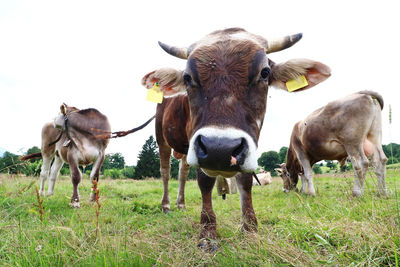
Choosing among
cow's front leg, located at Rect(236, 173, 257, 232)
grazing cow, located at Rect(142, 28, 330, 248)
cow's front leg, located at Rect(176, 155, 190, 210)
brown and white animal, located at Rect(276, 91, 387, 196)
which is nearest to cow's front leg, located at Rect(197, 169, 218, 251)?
grazing cow, located at Rect(142, 28, 330, 248)

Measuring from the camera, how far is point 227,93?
213cm

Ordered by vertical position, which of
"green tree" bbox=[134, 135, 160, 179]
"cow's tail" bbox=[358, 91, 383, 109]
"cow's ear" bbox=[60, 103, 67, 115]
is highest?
"cow's tail" bbox=[358, 91, 383, 109]

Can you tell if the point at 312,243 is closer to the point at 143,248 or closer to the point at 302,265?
the point at 302,265

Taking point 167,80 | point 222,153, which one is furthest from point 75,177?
point 222,153

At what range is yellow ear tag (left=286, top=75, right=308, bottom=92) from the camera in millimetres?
2830

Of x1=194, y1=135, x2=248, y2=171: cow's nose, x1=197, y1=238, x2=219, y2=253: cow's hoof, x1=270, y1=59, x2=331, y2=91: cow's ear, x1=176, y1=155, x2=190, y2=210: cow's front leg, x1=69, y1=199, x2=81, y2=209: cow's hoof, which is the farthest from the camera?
x1=176, y1=155, x2=190, y2=210: cow's front leg

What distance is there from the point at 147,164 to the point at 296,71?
123 feet

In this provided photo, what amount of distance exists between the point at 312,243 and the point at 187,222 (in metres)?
1.56

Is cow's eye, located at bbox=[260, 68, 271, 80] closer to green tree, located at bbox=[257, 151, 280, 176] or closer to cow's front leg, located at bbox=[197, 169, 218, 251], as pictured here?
cow's front leg, located at bbox=[197, 169, 218, 251]

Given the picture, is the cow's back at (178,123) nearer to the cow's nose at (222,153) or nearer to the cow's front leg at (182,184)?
the cow's front leg at (182,184)

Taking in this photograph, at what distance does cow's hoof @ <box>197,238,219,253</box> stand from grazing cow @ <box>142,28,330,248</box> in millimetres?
11

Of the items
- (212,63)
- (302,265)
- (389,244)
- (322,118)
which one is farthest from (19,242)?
(322,118)

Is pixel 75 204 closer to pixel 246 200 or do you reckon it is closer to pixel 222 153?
pixel 246 200

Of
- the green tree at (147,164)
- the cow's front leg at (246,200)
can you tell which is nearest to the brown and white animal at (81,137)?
the cow's front leg at (246,200)
